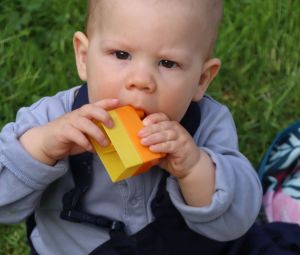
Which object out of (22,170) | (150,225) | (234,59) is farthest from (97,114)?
(234,59)

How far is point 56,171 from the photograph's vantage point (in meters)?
1.55

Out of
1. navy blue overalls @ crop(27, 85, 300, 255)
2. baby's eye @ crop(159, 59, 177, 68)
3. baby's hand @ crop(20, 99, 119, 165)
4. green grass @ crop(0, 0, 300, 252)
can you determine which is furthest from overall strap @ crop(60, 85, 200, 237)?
green grass @ crop(0, 0, 300, 252)

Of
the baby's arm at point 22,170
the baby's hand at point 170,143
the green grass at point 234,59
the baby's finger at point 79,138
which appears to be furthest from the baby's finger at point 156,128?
the green grass at point 234,59

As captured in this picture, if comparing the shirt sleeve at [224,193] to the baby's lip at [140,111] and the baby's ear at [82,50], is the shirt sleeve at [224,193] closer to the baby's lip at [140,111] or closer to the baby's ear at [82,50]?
the baby's lip at [140,111]

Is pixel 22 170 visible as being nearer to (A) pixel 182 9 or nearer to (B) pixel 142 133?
(B) pixel 142 133

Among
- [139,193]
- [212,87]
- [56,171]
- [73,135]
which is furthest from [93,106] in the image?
[212,87]

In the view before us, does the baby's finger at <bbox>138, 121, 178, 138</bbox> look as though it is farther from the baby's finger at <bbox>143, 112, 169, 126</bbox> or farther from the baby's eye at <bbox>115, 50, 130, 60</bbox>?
the baby's eye at <bbox>115, 50, 130, 60</bbox>

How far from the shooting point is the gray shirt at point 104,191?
1.55 metres

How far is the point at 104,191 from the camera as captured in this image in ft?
5.57

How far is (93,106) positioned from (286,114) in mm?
1217

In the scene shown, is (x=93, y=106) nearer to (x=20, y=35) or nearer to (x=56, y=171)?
(x=56, y=171)

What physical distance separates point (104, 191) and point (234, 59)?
99cm

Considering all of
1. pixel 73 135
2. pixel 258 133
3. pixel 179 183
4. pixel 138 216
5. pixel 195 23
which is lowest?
pixel 258 133

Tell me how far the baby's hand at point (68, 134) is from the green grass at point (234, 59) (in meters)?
0.76
